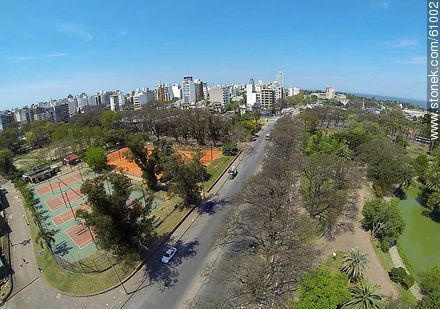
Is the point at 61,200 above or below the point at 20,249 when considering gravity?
above

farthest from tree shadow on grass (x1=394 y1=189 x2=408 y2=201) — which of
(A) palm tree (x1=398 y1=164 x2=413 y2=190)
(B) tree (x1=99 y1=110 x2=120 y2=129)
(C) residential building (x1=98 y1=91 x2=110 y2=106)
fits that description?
(C) residential building (x1=98 y1=91 x2=110 y2=106)

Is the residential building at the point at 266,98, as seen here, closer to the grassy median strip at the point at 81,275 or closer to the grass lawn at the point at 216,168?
the grass lawn at the point at 216,168

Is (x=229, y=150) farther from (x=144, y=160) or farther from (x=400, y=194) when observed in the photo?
(x=400, y=194)

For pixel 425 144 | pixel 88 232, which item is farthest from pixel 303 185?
pixel 425 144

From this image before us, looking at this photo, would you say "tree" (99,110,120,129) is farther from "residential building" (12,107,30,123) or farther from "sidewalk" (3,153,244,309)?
"residential building" (12,107,30,123)

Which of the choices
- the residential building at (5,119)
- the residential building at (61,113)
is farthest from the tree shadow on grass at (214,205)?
the residential building at (61,113)

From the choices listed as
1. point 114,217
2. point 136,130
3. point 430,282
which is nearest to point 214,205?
point 114,217
